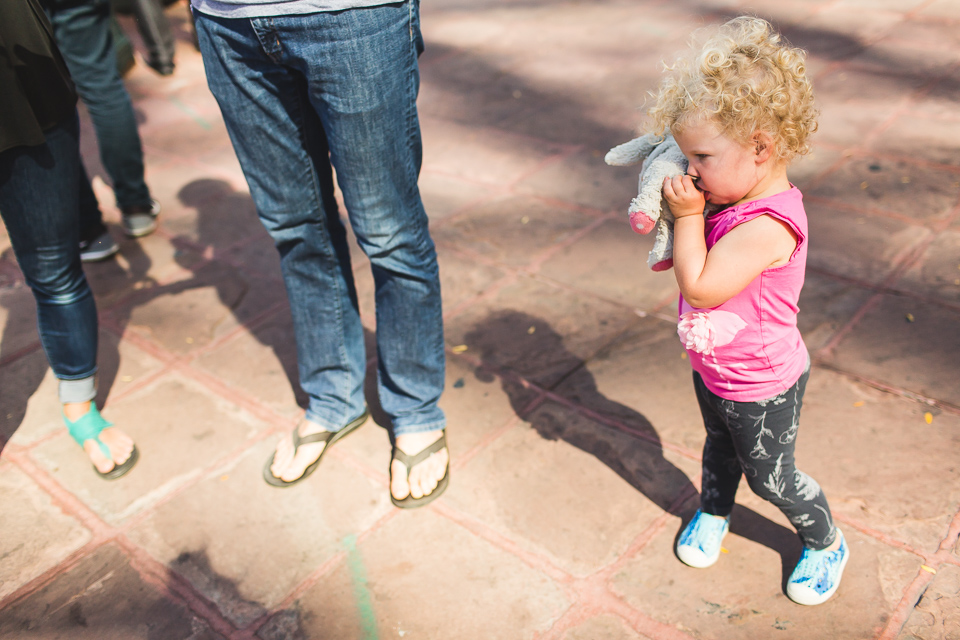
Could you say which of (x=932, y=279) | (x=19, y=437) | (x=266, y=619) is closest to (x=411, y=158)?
(x=266, y=619)

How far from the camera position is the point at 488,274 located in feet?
10.6

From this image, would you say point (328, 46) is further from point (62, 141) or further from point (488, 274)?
point (488, 274)

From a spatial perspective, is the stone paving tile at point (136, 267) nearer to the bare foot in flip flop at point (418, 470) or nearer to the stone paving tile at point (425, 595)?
the bare foot in flip flop at point (418, 470)

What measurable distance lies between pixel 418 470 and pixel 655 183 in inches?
44.8

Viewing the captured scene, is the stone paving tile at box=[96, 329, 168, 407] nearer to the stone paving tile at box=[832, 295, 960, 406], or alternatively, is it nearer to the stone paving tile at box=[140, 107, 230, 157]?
the stone paving tile at box=[140, 107, 230, 157]

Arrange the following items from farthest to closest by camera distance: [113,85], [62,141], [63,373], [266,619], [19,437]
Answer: [113,85] < [19,437] < [63,373] < [62,141] < [266,619]

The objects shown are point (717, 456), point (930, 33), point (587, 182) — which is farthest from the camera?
point (930, 33)

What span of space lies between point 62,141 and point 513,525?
1.60m

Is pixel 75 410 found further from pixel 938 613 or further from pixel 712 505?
pixel 938 613

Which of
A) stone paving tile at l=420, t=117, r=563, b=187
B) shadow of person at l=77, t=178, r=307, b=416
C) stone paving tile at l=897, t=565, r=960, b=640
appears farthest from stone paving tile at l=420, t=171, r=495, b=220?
stone paving tile at l=897, t=565, r=960, b=640

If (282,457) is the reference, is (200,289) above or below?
below

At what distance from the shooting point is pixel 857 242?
10.5 ft

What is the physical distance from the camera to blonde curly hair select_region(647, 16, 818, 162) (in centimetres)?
137

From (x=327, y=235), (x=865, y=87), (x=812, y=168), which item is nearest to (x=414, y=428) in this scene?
(x=327, y=235)
